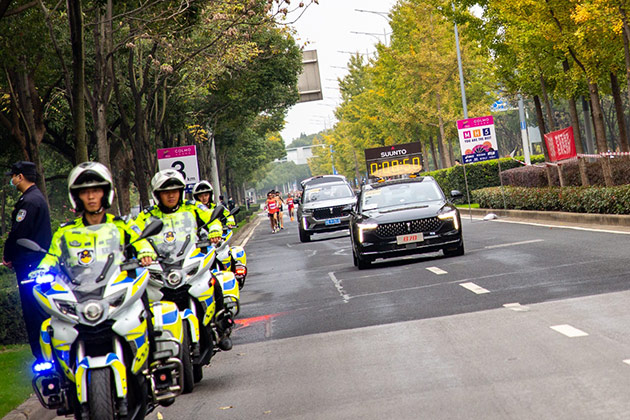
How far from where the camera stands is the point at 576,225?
22.1 m

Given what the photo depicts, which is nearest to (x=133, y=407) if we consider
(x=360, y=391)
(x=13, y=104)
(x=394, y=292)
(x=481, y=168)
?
(x=360, y=391)

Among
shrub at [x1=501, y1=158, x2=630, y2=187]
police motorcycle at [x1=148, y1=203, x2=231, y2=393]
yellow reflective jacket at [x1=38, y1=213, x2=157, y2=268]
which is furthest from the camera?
shrub at [x1=501, y1=158, x2=630, y2=187]

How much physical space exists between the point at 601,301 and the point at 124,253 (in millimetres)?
5209

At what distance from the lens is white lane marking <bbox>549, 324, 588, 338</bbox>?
8305mm

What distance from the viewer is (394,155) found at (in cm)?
5053

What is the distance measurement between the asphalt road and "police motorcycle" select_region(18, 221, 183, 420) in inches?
35.8

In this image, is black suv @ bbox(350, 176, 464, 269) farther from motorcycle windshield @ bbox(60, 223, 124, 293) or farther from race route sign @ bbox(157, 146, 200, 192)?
race route sign @ bbox(157, 146, 200, 192)

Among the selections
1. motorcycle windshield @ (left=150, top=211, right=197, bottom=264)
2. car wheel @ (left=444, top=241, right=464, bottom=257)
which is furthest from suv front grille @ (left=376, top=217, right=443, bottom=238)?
motorcycle windshield @ (left=150, top=211, right=197, bottom=264)

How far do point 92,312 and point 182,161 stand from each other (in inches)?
899

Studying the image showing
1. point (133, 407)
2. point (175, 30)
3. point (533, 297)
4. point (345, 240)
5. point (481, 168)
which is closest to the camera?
point (133, 407)

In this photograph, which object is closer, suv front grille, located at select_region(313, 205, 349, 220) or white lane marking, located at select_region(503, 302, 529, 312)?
white lane marking, located at select_region(503, 302, 529, 312)

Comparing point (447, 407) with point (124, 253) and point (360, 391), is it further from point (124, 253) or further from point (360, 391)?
point (124, 253)

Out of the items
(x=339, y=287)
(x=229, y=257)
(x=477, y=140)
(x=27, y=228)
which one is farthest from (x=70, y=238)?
(x=477, y=140)

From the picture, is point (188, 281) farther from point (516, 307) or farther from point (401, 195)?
point (401, 195)
